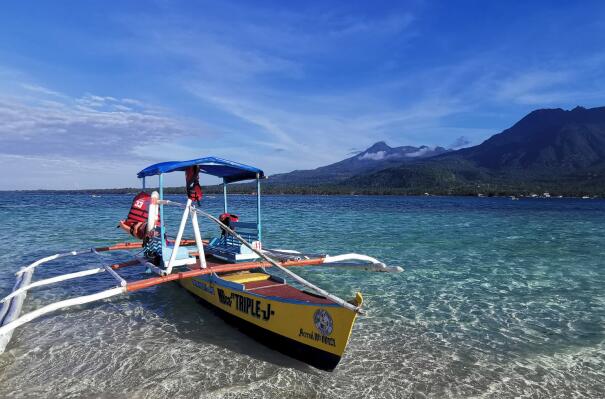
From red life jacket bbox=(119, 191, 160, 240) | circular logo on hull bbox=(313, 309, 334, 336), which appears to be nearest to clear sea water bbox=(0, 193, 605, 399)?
circular logo on hull bbox=(313, 309, 334, 336)

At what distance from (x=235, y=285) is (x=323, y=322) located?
298 centimetres

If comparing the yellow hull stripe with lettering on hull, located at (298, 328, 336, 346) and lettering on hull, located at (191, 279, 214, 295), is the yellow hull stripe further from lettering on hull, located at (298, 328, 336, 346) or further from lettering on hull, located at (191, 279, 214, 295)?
lettering on hull, located at (191, 279, 214, 295)

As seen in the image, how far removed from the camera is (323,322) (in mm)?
7273

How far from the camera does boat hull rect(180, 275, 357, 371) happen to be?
7.07m

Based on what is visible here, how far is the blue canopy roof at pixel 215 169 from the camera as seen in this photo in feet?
37.9

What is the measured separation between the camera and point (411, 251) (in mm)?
22500

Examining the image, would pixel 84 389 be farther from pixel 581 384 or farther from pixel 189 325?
pixel 581 384

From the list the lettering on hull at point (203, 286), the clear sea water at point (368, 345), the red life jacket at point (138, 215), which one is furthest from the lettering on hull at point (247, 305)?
the red life jacket at point (138, 215)

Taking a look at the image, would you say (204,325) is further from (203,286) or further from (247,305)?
(247,305)

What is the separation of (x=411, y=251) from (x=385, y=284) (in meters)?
8.56

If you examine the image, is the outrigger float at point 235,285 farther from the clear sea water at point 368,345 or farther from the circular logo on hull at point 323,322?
the clear sea water at point 368,345

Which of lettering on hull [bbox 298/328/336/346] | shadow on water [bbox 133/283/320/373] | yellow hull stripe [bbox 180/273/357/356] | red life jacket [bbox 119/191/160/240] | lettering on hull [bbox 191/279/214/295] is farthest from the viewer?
red life jacket [bbox 119/191/160/240]

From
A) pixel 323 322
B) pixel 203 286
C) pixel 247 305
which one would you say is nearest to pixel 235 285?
pixel 247 305

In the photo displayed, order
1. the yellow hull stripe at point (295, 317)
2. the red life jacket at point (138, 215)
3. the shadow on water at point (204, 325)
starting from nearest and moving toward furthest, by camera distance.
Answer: the yellow hull stripe at point (295, 317) → the shadow on water at point (204, 325) → the red life jacket at point (138, 215)
